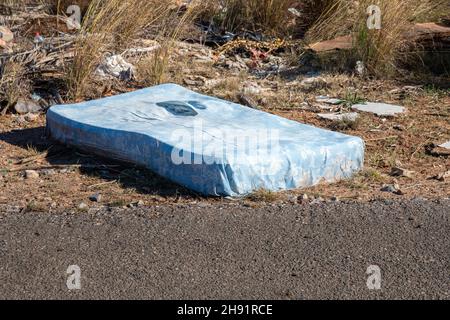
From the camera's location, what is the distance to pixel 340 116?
780 centimetres

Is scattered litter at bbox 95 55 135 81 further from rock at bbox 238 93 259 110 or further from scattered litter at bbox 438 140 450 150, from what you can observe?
scattered litter at bbox 438 140 450 150

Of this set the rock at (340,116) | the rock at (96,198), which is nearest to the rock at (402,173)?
the rock at (340,116)

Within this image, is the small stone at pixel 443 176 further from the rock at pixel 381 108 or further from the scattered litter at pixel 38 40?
the scattered litter at pixel 38 40

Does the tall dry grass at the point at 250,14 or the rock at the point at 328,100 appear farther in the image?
the tall dry grass at the point at 250,14

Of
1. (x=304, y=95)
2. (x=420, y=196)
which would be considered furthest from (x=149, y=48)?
(x=420, y=196)

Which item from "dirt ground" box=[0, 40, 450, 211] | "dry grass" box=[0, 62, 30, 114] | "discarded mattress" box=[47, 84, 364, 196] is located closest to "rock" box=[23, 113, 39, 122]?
"dirt ground" box=[0, 40, 450, 211]

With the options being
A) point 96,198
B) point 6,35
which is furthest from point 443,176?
point 6,35

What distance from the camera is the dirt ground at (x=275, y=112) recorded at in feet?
19.4

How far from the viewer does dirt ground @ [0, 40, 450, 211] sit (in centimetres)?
593

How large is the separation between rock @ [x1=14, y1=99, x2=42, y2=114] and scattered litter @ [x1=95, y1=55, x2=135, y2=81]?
2.42ft

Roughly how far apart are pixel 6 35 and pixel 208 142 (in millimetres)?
3675

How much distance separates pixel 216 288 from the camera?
15.0ft

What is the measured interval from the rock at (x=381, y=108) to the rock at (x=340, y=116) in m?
0.16

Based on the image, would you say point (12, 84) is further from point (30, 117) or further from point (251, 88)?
point (251, 88)
